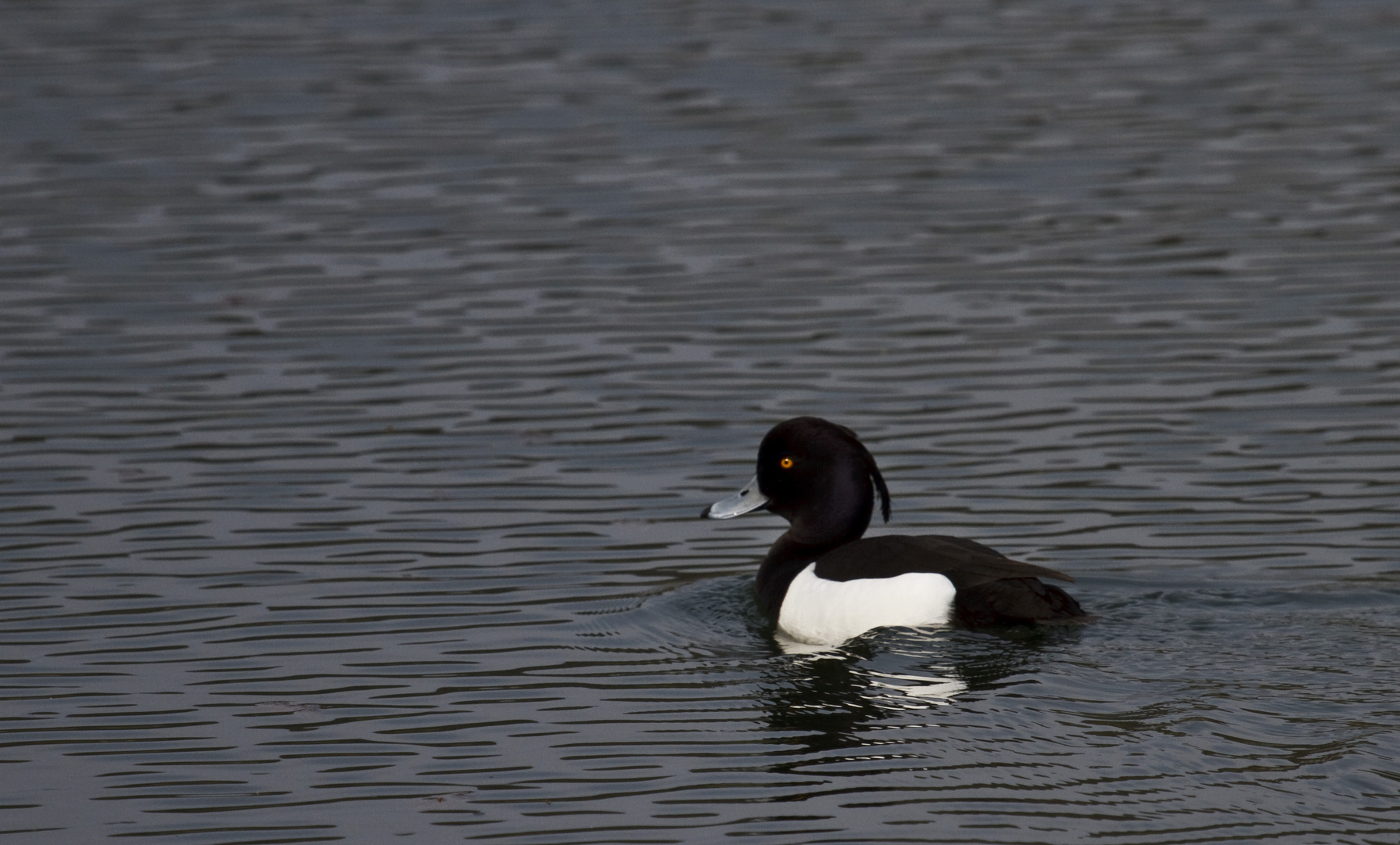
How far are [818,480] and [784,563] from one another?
38cm

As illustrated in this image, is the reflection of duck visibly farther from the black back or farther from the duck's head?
the duck's head

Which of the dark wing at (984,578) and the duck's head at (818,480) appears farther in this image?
the duck's head at (818,480)

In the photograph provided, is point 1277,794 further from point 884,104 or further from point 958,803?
point 884,104

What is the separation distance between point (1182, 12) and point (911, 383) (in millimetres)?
10690

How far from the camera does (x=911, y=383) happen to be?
1124cm

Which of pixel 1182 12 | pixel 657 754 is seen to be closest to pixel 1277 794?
pixel 657 754

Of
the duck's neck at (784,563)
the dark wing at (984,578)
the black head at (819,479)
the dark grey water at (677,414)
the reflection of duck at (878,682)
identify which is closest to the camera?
the dark grey water at (677,414)

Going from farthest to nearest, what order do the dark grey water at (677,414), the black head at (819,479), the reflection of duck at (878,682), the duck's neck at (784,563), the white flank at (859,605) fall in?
the black head at (819,479)
the duck's neck at (784,563)
the white flank at (859,605)
the reflection of duck at (878,682)
the dark grey water at (677,414)

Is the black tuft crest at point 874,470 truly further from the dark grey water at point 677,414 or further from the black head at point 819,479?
the dark grey water at point 677,414

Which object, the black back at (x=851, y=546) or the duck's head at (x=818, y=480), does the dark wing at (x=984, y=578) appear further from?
the duck's head at (x=818, y=480)

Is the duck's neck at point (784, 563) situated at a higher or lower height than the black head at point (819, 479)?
lower

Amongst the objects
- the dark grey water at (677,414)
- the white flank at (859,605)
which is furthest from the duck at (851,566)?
the dark grey water at (677,414)

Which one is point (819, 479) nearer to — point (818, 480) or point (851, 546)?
point (818, 480)

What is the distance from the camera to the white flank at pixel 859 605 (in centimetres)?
787
